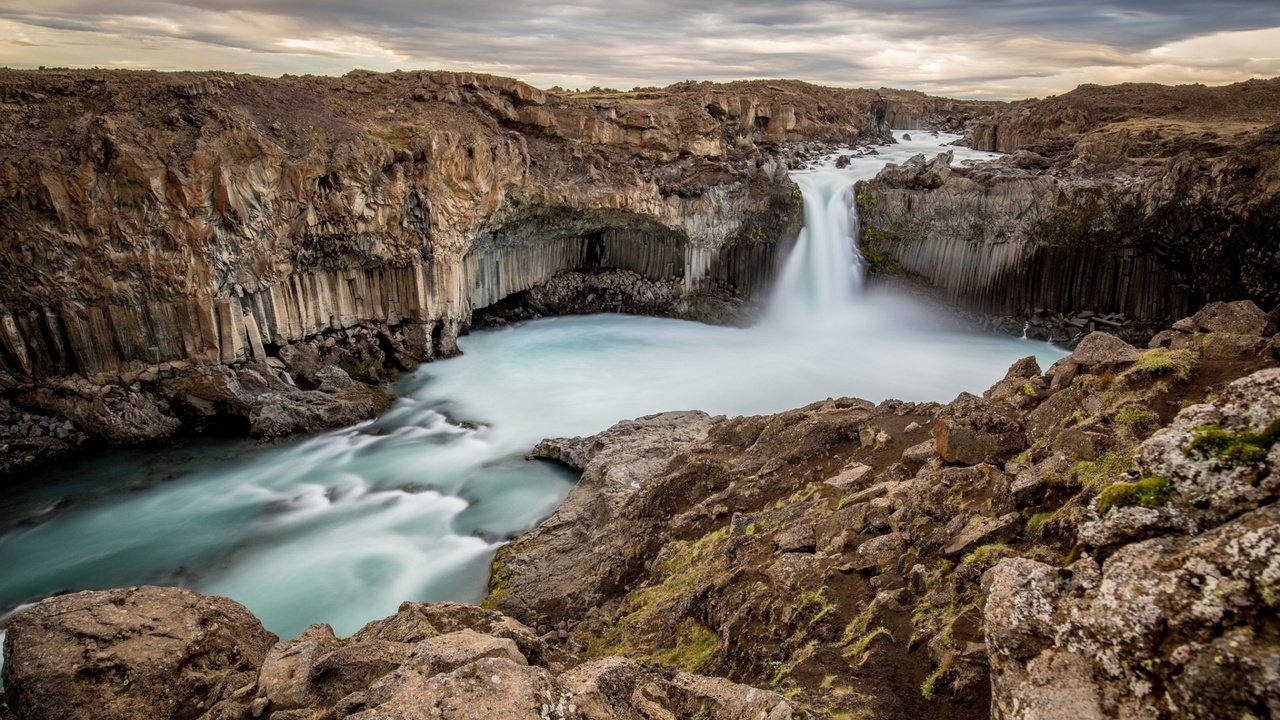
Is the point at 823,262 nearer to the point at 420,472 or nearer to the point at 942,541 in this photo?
the point at 420,472

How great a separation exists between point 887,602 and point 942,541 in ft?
2.61

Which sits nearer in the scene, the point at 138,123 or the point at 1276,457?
the point at 1276,457

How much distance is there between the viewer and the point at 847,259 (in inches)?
1145

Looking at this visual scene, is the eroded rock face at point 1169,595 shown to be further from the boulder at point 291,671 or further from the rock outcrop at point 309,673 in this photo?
the boulder at point 291,671

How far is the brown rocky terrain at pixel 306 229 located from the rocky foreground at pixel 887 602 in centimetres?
1170

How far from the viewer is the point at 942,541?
244 inches

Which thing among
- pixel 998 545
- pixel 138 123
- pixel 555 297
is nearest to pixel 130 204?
pixel 138 123

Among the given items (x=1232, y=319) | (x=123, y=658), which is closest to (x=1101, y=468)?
(x=1232, y=319)

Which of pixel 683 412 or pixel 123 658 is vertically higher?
pixel 123 658

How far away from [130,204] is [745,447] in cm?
1542

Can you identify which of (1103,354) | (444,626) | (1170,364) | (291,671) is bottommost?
(444,626)

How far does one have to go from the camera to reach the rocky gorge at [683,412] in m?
4.23

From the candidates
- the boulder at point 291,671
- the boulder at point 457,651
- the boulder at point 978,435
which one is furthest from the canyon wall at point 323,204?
the boulder at point 978,435

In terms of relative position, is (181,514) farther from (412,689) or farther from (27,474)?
(412,689)
